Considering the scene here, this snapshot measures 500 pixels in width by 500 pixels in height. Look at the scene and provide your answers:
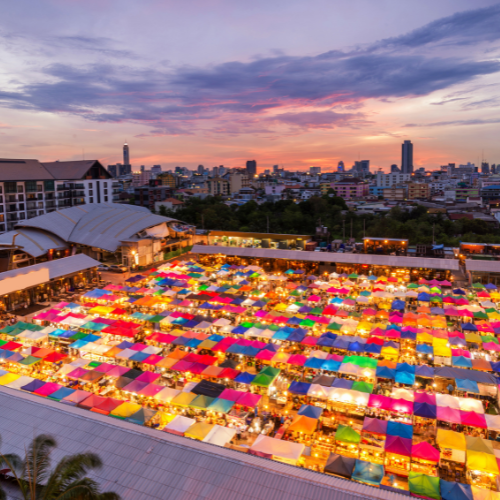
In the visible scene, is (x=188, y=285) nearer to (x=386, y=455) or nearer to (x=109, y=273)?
(x=109, y=273)

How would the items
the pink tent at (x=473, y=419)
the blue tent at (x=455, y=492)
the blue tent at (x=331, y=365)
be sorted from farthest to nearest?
the blue tent at (x=331, y=365), the pink tent at (x=473, y=419), the blue tent at (x=455, y=492)

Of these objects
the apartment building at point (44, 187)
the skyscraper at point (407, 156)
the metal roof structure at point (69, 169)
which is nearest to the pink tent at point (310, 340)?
the apartment building at point (44, 187)

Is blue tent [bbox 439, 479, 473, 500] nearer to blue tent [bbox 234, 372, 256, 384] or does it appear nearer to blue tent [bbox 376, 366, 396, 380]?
blue tent [bbox 376, 366, 396, 380]

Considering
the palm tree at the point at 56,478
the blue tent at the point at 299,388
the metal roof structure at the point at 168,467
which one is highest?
the palm tree at the point at 56,478

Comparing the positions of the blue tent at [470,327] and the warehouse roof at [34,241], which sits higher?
the warehouse roof at [34,241]

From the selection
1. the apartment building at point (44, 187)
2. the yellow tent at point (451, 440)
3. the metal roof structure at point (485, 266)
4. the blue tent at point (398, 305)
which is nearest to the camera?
the yellow tent at point (451, 440)

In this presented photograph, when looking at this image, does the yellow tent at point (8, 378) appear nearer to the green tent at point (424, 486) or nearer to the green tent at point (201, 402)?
the green tent at point (201, 402)

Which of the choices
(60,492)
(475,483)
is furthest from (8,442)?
(475,483)
